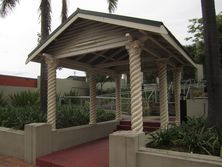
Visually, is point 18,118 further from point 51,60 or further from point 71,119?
point 51,60

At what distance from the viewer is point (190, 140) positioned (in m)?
5.84

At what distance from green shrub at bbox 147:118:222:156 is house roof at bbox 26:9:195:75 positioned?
2.31m

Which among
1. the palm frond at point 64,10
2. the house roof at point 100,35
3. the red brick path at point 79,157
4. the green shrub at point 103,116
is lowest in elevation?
the red brick path at point 79,157

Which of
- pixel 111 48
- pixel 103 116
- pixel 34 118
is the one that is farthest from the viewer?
pixel 103 116

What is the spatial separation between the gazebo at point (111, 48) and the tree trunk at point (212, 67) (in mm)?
931

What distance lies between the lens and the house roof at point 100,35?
6562 millimetres

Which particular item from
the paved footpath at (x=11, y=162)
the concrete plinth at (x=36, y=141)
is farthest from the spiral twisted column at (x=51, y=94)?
the paved footpath at (x=11, y=162)

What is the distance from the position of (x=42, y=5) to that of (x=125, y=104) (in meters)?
9.03

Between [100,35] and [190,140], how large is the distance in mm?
3707

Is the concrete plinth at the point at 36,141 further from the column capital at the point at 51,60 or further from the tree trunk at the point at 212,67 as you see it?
→ the tree trunk at the point at 212,67

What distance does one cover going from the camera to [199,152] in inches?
221

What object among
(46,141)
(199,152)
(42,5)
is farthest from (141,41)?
(42,5)

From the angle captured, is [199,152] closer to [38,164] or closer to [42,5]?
[38,164]

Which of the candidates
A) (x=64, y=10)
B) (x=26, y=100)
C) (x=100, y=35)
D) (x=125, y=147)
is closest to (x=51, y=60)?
(x=100, y=35)
